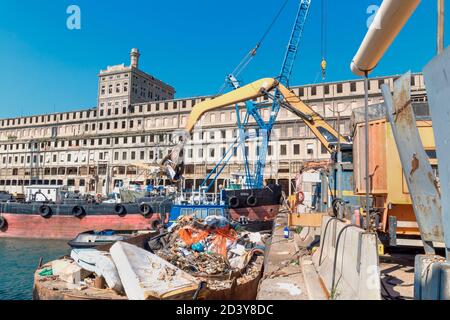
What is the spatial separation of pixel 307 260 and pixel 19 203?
3038cm

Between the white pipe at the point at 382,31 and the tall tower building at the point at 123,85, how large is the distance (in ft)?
242

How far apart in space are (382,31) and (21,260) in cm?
2357

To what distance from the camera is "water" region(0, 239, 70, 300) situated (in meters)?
13.9

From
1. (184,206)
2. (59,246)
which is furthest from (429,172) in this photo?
(59,246)

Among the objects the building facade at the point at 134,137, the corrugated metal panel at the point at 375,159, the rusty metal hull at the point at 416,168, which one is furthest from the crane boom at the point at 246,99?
the building facade at the point at 134,137

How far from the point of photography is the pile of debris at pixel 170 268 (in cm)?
739

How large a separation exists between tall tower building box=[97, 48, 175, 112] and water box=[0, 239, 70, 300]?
167ft

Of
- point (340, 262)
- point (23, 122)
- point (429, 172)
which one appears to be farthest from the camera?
point (23, 122)

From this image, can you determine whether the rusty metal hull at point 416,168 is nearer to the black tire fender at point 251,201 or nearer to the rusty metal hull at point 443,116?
the rusty metal hull at point 443,116

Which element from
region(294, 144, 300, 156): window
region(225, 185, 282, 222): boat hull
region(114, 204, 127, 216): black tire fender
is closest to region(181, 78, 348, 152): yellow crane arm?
region(225, 185, 282, 222): boat hull

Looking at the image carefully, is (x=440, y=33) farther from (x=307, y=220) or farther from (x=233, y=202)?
(x=233, y=202)

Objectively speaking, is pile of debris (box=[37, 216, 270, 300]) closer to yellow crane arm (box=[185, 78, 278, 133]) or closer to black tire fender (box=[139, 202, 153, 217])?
yellow crane arm (box=[185, 78, 278, 133])
